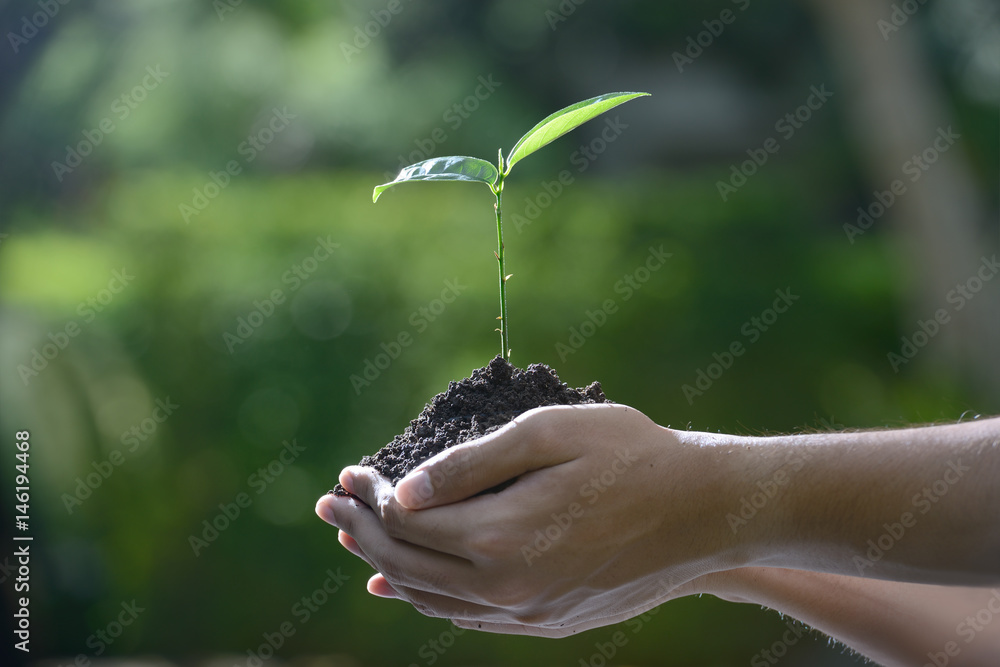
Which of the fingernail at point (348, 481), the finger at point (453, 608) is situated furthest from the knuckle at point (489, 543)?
the fingernail at point (348, 481)

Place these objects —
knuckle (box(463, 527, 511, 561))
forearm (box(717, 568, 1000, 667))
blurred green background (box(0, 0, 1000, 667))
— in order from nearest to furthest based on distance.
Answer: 1. knuckle (box(463, 527, 511, 561))
2. forearm (box(717, 568, 1000, 667))
3. blurred green background (box(0, 0, 1000, 667))

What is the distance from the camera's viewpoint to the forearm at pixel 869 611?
1.28m

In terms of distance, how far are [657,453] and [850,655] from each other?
2.63 meters

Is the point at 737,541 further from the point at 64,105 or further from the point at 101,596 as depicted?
the point at 64,105

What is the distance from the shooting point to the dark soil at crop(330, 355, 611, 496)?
1.04m

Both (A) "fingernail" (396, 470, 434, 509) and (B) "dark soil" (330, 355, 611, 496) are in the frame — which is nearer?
(A) "fingernail" (396, 470, 434, 509)

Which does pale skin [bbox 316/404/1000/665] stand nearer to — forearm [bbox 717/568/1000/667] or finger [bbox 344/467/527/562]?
finger [bbox 344/467/527/562]

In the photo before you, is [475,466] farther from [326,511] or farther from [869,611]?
[869,611]

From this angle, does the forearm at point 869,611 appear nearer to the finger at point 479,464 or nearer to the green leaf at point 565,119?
the finger at point 479,464

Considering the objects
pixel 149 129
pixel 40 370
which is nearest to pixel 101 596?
pixel 40 370

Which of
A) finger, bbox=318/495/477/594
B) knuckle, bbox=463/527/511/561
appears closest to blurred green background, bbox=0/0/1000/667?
finger, bbox=318/495/477/594

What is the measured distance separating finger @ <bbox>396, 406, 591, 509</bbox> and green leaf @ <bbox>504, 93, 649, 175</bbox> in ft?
1.15

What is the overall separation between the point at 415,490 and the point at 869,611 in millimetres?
850

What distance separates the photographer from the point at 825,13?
3.84 metres
